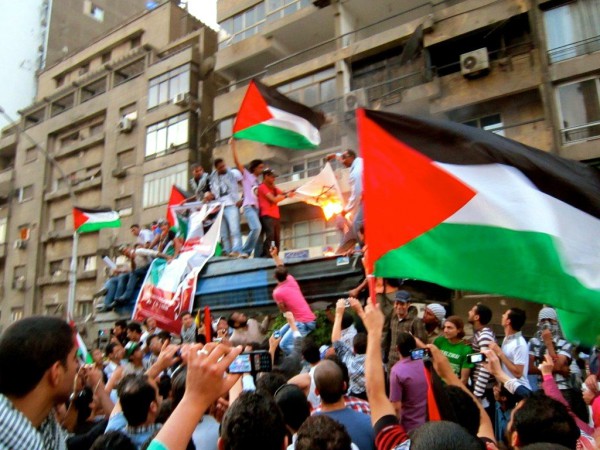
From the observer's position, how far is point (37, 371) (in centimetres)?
198

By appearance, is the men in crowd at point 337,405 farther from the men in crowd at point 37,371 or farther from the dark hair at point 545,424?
the men in crowd at point 37,371

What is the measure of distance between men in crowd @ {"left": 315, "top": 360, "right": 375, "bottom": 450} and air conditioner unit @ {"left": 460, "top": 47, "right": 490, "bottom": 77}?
1652 cm

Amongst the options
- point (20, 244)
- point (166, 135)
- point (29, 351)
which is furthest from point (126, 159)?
point (29, 351)

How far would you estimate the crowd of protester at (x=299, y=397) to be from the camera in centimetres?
195

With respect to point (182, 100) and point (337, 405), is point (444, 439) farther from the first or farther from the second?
point (182, 100)

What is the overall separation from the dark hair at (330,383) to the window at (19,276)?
36.7 metres

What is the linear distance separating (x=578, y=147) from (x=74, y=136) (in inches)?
1225

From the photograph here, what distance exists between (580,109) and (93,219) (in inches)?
597

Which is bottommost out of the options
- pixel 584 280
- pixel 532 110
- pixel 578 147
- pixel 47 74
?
pixel 584 280

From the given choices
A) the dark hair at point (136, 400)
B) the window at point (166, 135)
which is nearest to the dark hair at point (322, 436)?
the dark hair at point (136, 400)

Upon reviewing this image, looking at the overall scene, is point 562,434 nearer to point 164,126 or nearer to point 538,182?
point 538,182

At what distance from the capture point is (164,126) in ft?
96.4

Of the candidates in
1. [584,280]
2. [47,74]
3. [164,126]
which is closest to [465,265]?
[584,280]

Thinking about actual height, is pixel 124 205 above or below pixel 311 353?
above
